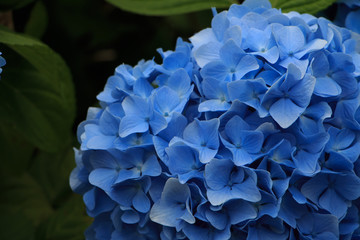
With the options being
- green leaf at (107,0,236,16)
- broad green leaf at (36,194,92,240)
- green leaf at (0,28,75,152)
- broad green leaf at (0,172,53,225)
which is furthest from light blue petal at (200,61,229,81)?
broad green leaf at (0,172,53,225)

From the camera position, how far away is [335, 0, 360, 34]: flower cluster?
847 millimetres

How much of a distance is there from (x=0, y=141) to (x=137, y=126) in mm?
451

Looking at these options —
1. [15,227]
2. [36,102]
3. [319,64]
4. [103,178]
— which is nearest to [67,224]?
[15,227]

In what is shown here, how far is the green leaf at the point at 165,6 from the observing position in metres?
0.90

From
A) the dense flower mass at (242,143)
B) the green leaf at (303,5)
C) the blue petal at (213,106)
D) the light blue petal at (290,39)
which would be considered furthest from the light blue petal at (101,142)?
the green leaf at (303,5)

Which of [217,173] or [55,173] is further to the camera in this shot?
[55,173]

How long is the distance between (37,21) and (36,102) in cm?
20

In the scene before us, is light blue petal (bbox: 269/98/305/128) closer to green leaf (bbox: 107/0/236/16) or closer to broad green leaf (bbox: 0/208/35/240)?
green leaf (bbox: 107/0/236/16)

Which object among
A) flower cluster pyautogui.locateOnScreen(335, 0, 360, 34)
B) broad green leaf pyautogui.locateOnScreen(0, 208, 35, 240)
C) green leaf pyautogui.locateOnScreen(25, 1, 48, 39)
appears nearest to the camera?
flower cluster pyautogui.locateOnScreen(335, 0, 360, 34)

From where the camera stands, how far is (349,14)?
853mm

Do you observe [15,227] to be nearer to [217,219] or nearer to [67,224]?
[67,224]

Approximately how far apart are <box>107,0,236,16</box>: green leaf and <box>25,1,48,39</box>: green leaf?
22 centimetres

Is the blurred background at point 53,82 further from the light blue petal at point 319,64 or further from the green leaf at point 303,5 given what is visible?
the light blue petal at point 319,64

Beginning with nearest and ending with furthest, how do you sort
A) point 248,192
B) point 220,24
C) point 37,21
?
point 248,192 → point 220,24 → point 37,21
